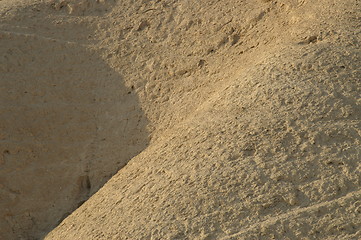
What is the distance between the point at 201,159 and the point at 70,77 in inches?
86.3

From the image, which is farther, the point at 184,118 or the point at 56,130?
the point at 56,130

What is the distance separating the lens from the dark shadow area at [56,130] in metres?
6.27

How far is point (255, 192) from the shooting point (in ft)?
16.3

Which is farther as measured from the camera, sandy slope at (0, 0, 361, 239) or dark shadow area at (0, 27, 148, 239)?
dark shadow area at (0, 27, 148, 239)

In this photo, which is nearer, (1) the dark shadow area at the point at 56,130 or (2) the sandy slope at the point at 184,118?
(2) the sandy slope at the point at 184,118

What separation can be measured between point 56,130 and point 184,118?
1.30 m

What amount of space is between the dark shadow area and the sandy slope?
1 centimetres

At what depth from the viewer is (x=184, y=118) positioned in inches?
240

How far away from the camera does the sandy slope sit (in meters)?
4.95

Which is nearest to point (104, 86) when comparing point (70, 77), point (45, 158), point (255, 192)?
point (70, 77)

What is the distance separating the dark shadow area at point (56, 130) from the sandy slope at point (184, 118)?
0.01 metres

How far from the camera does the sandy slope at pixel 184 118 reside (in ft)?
16.2

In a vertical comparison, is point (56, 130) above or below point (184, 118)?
above

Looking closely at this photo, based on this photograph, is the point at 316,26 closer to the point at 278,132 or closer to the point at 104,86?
the point at 278,132
